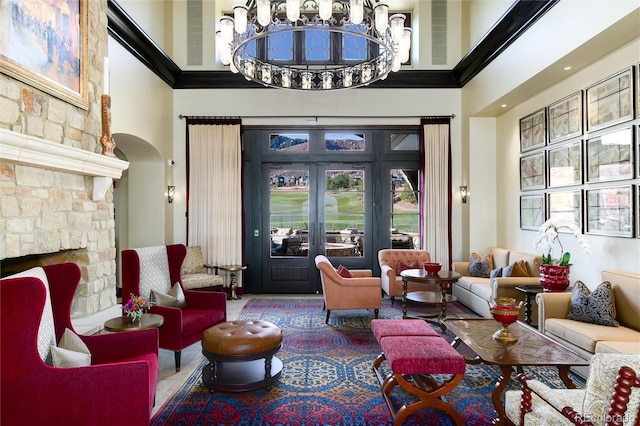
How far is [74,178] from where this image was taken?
3.55m

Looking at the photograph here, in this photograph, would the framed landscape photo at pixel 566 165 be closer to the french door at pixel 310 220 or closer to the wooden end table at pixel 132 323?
the french door at pixel 310 220

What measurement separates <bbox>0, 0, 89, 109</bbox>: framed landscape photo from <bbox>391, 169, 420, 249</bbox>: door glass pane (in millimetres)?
5227

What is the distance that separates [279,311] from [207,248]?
2.00 metres

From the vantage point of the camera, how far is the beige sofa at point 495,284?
15.5 ft

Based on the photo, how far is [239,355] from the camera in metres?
3.15

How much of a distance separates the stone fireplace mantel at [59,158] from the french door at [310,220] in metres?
3.47

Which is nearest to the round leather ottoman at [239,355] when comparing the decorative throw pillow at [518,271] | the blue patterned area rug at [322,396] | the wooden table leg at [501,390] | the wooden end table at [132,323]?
the blue patterned area rug at [322,396]

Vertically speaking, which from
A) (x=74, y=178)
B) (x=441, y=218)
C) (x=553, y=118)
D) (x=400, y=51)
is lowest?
(x=441, y=218)

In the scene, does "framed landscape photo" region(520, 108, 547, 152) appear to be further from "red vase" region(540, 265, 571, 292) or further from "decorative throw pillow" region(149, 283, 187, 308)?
"decorative throw pillow" region(149, 283, 187, 308)

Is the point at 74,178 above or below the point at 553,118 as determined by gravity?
below

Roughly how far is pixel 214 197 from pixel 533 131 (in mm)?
5417

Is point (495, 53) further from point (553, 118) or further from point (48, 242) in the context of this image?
point (48, 242)

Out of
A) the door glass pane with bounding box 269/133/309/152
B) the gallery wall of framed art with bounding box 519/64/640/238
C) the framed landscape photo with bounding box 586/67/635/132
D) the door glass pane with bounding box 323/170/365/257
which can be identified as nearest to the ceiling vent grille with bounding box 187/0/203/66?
the door glass pane with bounding box 269/133/309/152

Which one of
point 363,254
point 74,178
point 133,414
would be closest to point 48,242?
point 74,178
